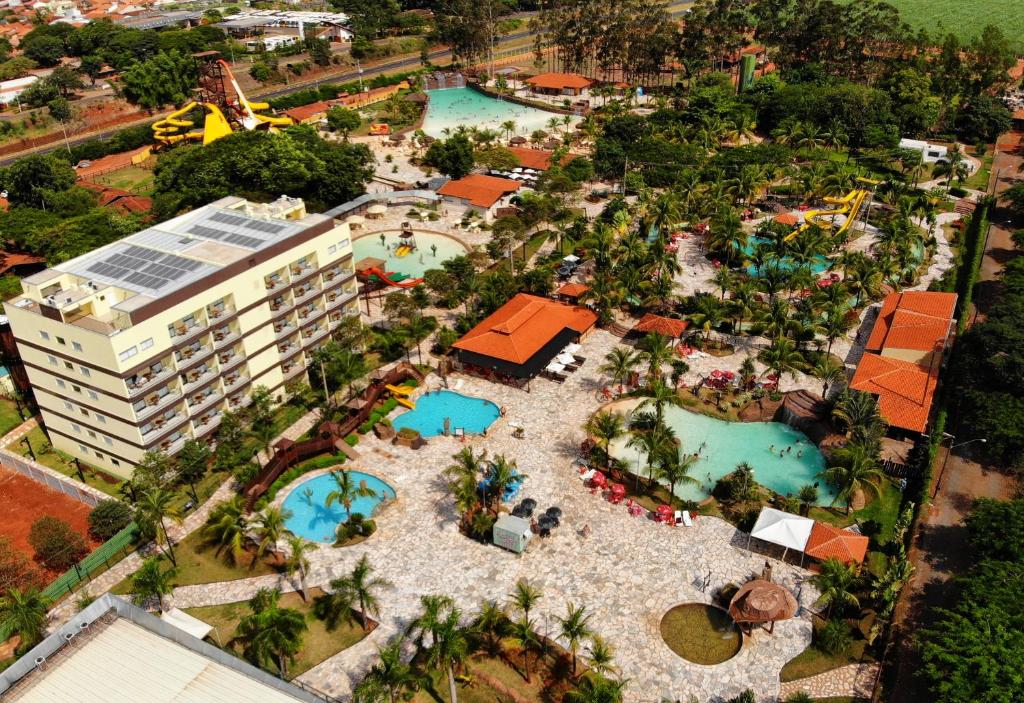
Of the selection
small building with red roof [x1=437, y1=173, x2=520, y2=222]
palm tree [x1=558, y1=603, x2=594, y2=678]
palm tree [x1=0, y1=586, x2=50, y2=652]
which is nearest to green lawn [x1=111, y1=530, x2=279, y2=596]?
palm tree [x1=0, y1=586, x2=50, y2=652]

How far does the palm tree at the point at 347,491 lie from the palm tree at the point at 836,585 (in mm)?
25284

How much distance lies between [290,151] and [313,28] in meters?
105

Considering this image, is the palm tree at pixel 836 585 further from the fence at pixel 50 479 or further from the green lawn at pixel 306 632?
the fence at pixel 50 479

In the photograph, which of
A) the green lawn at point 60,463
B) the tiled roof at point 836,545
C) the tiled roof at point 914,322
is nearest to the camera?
the tiled roof at point 836,545

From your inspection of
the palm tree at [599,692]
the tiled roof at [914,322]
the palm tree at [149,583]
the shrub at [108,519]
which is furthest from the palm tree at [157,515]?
the tiled roof at [914,322]

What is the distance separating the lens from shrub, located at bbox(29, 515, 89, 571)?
42.2 m

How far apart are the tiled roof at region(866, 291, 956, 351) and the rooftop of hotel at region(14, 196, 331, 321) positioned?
42.8m

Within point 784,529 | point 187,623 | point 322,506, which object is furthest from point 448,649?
point 784,529

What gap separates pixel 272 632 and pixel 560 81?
112 metres

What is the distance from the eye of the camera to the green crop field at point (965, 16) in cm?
16588

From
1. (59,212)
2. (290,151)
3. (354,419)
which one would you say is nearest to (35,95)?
(59,212)

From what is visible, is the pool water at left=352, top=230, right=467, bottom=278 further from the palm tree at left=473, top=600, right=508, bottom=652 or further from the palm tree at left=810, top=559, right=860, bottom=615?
the palm tree at left=810, top=559, right=860, bottom=615

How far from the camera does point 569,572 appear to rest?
4141cm

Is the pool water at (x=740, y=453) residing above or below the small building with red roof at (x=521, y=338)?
below
